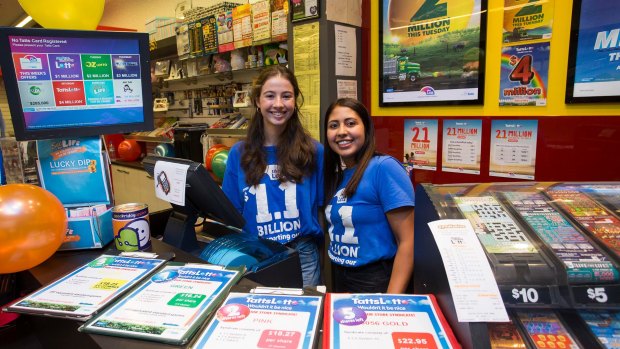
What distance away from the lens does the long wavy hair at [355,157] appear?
1.56m

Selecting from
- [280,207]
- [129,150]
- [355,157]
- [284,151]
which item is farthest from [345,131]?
[129,150]

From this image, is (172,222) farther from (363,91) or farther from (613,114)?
(613,114)

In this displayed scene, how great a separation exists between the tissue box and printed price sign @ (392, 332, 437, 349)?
1.14 meters

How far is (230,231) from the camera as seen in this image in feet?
4.67

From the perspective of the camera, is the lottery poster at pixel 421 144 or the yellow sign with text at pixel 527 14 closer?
the yellow sign with text at pixel 527 14

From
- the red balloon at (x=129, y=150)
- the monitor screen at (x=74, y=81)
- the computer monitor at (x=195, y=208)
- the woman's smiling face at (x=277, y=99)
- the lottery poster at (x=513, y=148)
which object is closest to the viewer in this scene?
the computer monitor at (x=195, y=208)

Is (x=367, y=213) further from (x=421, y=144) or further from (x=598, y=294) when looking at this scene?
(x=421, y=144)

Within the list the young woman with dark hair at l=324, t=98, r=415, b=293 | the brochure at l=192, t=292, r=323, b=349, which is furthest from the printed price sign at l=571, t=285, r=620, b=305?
the young woman with dark hair at l=324, t=98, r=415, b=293

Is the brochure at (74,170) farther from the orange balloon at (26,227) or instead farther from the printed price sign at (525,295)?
Result: the printed price sign at (525,295)

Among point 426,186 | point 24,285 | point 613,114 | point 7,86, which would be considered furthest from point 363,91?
point 24,285

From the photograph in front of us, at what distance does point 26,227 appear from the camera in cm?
108

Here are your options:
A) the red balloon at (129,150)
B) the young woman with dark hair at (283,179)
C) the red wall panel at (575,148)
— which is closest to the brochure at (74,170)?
the young woman with dark hair at (283,179)

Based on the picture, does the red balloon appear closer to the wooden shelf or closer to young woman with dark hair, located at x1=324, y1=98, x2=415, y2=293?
the wooden shelf

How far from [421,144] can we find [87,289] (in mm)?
2126
